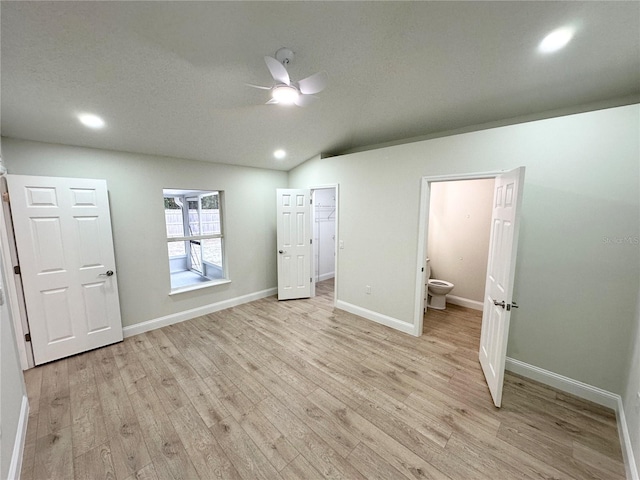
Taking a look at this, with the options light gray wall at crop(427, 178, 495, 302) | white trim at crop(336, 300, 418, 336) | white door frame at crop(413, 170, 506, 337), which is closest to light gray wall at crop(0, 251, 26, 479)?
white trim at crop(336, 300, 418, 336)

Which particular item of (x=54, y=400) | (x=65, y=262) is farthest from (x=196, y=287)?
(x=54, y=400)

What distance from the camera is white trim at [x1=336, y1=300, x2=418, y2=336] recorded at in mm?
3312

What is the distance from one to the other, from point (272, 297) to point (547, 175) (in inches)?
166

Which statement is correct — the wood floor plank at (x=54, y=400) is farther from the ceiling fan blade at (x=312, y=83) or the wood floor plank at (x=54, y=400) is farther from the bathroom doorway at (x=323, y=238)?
the bathroom doorway at (x=323, y=238)

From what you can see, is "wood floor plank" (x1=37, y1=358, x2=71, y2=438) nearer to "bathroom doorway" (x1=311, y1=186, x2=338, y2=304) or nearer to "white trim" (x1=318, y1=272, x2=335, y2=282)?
"bathroom doorway" (x1=311, y1=186, x2=338, y2=304)

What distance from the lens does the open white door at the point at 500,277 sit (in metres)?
1.92

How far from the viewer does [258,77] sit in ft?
6.81

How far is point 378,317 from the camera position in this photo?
3.61 m

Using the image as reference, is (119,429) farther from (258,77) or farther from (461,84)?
(461,84)

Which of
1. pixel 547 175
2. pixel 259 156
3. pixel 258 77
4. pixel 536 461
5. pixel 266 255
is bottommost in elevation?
pixel 536 461

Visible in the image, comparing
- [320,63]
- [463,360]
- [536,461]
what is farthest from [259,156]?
[536,461]

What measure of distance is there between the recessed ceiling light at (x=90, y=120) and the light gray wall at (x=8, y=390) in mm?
1593

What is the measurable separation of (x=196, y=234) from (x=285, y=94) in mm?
3556

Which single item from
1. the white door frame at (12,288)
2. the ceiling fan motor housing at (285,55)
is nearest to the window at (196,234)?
the white door frame at (12,288)
